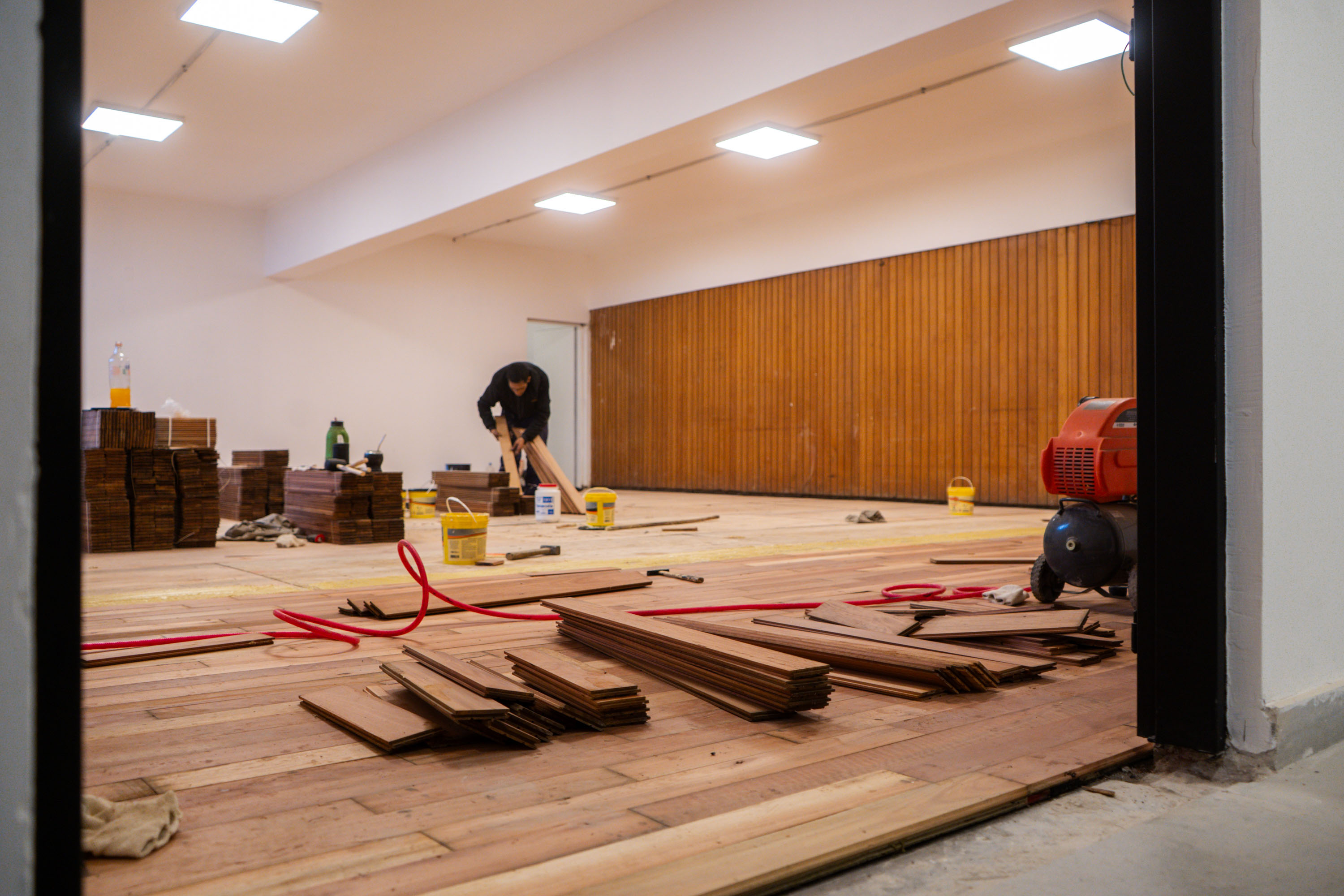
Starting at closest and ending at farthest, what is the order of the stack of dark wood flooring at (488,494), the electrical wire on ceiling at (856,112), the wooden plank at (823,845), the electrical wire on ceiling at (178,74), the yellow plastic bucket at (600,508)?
the wooden plank at (823,845), the electrical wire on ceiling at (178,74), the yellow plastic bucket at (600,508), the electrical wire on ceiling at (856,112), the stack of dark wood flooring at (488,494)

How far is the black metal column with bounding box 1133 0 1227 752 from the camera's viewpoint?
1.61 m

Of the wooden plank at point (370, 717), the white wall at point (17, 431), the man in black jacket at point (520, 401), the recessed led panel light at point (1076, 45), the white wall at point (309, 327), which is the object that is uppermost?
the recessed led panel light at point (1076, 45)

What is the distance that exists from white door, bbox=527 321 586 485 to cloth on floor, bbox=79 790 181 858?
43.2ft

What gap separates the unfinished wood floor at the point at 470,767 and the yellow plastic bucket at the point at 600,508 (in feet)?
13.9

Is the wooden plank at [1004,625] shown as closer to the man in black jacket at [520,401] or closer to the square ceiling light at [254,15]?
the square ceiling light at [254,15]

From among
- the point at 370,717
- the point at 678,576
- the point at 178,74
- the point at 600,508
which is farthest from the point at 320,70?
the point at 370,717

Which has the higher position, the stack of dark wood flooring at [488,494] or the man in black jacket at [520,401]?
the man in black jacket at [520,401]

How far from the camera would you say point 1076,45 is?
6406mm

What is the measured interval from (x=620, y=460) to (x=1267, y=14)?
41.0 ft

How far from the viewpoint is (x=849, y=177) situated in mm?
10219

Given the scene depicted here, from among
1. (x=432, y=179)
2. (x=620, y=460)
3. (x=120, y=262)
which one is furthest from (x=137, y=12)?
(x=620, y=460)

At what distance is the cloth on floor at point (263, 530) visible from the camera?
6164 millimetres

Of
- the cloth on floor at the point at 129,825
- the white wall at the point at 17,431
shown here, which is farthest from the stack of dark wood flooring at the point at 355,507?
the white wall at the point at 17,431

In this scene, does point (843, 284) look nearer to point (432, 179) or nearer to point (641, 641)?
point (432, 179)
